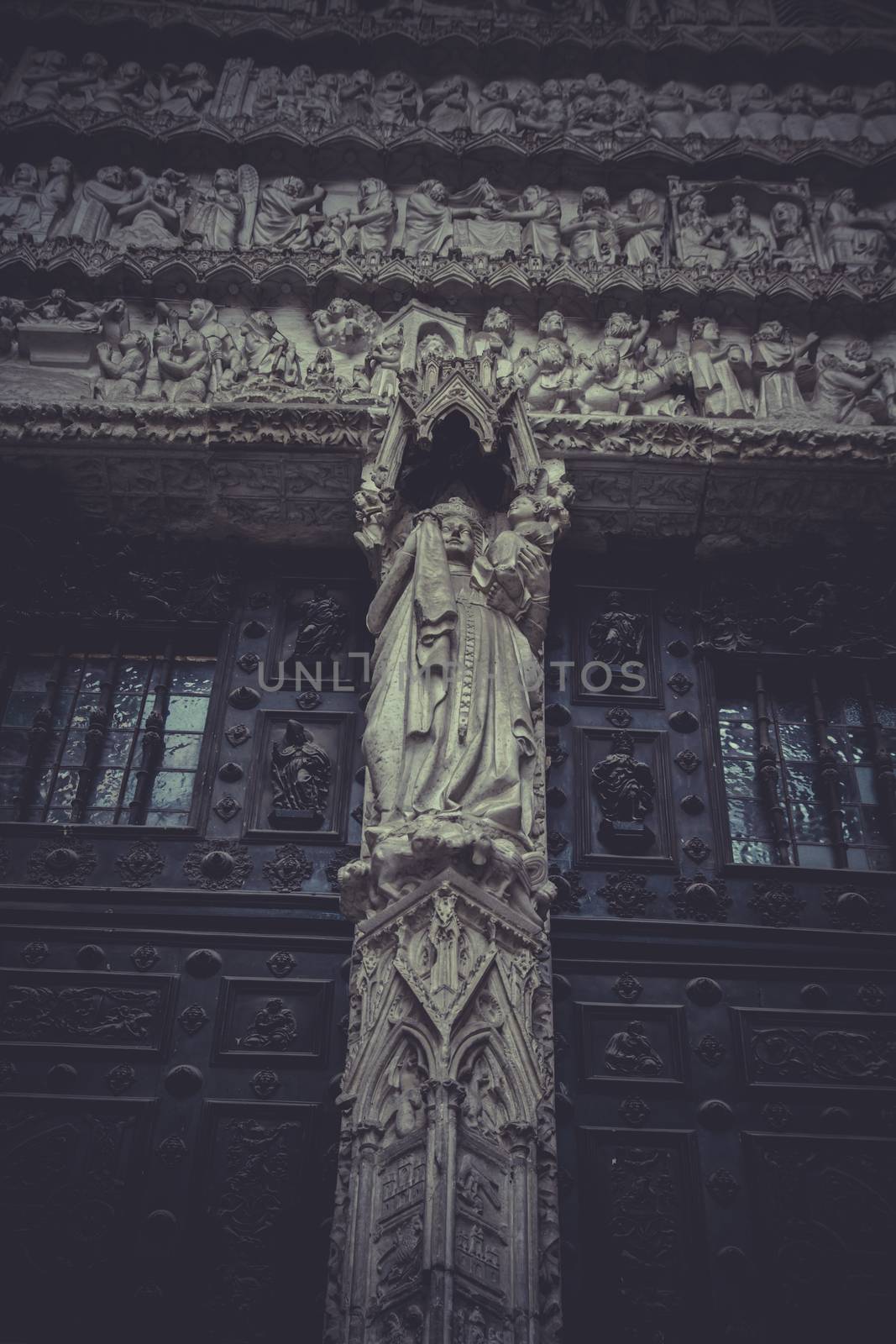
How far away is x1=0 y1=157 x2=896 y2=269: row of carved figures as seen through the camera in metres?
9.81

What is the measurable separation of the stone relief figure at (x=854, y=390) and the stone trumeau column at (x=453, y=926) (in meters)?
2.21

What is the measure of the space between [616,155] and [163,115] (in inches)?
148

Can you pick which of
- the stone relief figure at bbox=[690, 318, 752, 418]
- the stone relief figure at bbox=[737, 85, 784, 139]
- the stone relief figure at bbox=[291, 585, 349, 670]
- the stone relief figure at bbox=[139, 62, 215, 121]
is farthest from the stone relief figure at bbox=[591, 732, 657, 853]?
the stone relief figure at bbox=[139, 62, 215, 121]

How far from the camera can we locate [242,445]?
27.5ft

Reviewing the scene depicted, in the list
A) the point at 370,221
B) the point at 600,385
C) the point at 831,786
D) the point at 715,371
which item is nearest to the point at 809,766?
the point at 831,786

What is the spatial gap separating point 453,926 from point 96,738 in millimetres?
3213

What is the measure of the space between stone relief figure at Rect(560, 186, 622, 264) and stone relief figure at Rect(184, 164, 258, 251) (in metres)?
2.49

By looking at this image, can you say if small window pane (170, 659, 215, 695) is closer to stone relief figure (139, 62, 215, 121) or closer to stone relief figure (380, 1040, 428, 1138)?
stone relief figure (380, 1040, 428, 1138)

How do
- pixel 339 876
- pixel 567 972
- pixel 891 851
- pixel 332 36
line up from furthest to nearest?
1. pixel 332 36
2. pixel 891 851
3. pixel 567 972
4. pixel 339 876

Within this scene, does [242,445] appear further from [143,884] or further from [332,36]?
[332,36]

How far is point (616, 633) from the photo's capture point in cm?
852

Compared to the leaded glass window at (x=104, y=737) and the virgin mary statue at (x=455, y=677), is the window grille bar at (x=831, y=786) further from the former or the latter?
the leaded glass window at (x=104, y=737)

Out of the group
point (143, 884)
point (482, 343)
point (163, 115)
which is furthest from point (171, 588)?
point (163, 115)

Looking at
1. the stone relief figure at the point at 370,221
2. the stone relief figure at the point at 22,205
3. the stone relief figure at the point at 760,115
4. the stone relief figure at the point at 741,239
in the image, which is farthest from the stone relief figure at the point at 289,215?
the stone relief figure at the point at 760,115
